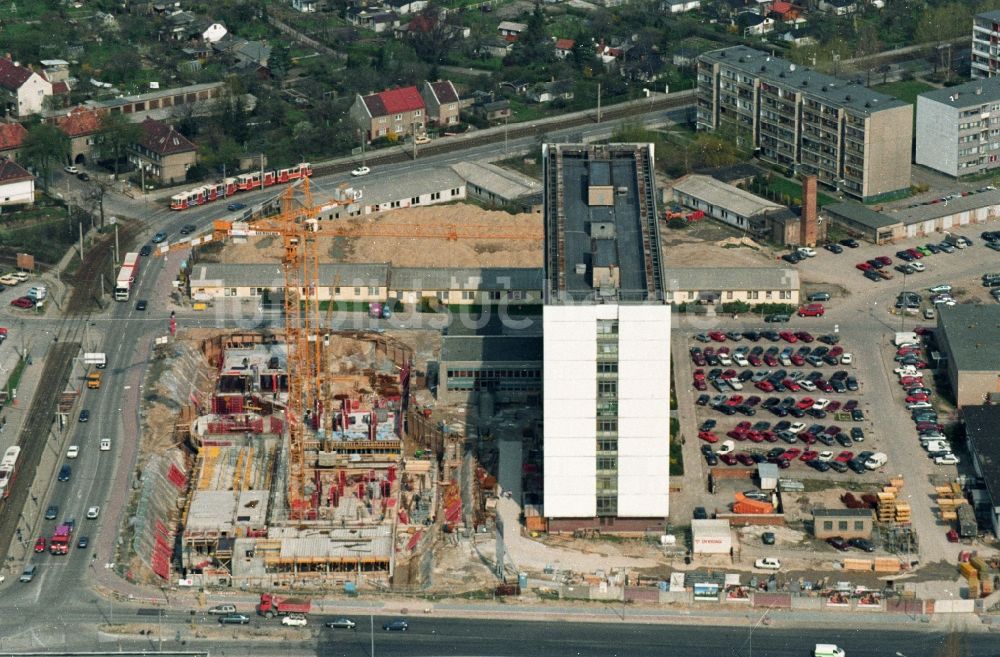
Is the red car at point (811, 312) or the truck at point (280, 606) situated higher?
the red car at point (811, 312)

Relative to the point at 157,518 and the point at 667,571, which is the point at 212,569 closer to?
the point at 157,518

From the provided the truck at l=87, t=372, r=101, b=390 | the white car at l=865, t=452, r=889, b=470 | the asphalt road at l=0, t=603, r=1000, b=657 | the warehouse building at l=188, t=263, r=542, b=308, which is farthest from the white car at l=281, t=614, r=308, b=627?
the warehouse building at l=188, t=263, r=542, b=308

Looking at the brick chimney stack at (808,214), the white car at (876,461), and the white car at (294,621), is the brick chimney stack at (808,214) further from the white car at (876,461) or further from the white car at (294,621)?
the white car at (294,621)

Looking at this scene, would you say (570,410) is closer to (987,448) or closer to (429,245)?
(987,448)

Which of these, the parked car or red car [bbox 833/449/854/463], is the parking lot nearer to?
red car [bbox 833/449/854/463]

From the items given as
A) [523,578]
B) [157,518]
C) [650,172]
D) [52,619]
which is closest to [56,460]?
[157,518]

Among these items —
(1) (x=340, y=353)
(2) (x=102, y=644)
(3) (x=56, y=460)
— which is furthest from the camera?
(1) (x=340, y=353)

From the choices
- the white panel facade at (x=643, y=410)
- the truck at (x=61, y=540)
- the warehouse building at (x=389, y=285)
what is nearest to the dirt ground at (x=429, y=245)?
the warehouse building at (x=389, y=285)
